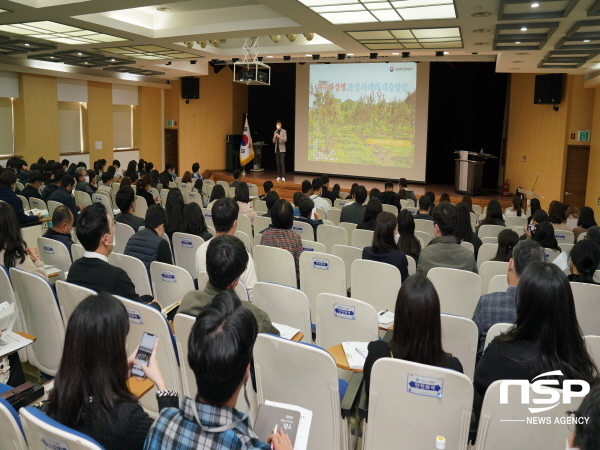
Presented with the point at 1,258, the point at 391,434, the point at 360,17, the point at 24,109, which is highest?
the point at 360,17

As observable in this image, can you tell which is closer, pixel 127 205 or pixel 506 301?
pixel 506 301

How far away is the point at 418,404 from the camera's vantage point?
2.27 meters

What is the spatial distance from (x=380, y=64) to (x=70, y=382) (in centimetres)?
1416

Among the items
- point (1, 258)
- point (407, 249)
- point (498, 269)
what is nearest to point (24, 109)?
point (1, 258)

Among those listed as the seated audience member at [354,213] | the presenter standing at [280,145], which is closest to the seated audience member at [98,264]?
the seated audience member at [354,213]

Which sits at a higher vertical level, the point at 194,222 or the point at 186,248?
the point at 194,222

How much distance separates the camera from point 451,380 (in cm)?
Answer: 215

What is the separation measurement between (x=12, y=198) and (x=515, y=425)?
6785mm

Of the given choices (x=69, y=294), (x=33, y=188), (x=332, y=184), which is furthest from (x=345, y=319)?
(x=332, y=184)

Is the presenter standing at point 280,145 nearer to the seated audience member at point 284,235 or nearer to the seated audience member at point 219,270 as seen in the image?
the seated audience member at point 284,235

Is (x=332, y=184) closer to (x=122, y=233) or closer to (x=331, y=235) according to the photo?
(x=331, y=235)

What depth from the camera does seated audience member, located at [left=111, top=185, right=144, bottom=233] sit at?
6.08 metres

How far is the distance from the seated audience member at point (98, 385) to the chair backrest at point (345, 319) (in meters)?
1.53

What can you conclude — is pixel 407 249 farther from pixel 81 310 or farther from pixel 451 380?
pixel 81 310
